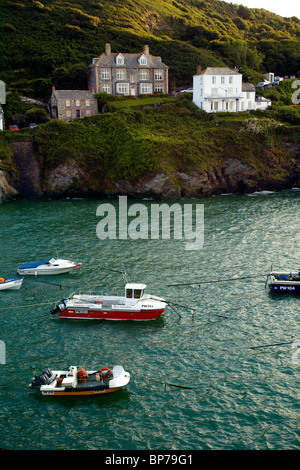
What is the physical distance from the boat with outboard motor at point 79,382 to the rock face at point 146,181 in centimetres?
6007

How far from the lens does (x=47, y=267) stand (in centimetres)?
5512

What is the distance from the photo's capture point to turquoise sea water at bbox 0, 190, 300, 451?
2942 cm

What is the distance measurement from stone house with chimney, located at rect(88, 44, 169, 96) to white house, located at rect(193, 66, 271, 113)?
1368 cm

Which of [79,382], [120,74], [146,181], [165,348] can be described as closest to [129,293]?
[165,348]

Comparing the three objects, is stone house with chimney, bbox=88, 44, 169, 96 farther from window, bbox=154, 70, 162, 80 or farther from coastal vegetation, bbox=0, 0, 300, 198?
coastal vegetation, bbox=0, 0, 300, 198

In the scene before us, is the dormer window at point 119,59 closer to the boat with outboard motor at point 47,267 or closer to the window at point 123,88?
the window at point 123,88

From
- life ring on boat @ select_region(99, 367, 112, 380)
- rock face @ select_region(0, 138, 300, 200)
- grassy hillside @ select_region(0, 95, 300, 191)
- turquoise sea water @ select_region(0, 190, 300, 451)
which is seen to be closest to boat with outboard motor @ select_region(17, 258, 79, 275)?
turquoise sea water @ select_region(0, 190, 300, 451)

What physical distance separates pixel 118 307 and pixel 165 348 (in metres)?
7.23

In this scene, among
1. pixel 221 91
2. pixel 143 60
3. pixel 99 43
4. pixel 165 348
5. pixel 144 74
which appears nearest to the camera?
pixel 165 348

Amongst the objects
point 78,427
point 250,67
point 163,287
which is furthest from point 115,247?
point 250,67

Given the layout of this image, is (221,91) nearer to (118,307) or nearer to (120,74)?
(120,74)

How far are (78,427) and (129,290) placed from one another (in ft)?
56.4

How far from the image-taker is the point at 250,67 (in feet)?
505

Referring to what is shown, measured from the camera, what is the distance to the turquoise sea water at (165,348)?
96.5 feet
